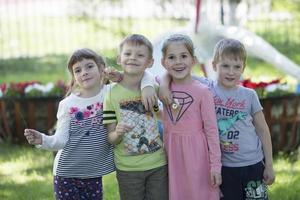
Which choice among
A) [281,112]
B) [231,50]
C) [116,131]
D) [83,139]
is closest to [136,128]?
[116,131]

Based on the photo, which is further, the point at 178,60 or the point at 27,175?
the point at 27,175

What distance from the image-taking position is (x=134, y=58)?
3500mm

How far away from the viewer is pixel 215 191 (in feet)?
11.7

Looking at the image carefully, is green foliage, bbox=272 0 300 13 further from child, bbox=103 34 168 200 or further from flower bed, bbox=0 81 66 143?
child, bbox=103 34 168 200

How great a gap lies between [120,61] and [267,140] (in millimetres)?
955

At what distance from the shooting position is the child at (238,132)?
11.9 feet

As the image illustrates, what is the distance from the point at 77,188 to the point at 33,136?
1.61 feet

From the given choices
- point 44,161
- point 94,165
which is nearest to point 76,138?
point 94,165

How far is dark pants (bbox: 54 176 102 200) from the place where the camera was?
3.73m

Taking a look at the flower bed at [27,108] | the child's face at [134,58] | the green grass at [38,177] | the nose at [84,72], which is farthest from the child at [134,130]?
the flower bed at [27,108]

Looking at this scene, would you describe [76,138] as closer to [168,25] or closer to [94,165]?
[94,165]

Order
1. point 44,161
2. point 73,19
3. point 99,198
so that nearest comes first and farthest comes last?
point 99,198
point 44,161
point 73,19

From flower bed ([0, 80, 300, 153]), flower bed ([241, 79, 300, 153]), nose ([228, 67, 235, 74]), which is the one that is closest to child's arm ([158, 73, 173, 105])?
nose ([228, 67, 235, 74])

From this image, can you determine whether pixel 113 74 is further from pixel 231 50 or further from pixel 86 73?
pixel 231 50
